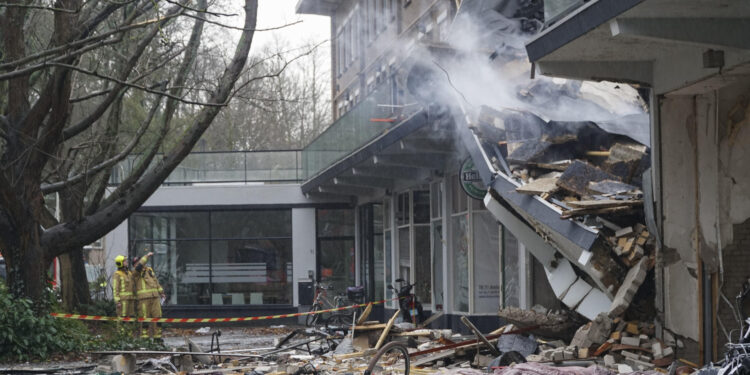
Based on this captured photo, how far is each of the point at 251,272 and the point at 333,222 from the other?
2961mm

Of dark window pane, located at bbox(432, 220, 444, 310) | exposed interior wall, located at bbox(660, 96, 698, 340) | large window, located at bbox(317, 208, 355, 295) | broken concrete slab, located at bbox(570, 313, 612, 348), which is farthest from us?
large window, located at bbox(317, 208, 355, 295)

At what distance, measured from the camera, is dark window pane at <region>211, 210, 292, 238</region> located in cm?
3041

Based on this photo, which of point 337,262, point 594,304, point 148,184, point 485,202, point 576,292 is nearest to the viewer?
point 594,304

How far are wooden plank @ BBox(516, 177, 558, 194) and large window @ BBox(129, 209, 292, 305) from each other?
63.0 ft

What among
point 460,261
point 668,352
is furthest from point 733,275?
point 460,261

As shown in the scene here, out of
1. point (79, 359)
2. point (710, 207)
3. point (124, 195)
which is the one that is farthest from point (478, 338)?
point (124, 195)

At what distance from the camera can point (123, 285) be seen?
1825 centimetres

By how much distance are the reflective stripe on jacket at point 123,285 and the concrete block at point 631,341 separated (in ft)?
35.3

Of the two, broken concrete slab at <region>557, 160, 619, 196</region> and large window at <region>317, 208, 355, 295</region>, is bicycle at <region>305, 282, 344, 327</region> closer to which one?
large window at <region>317, 208, 355, 295</region>

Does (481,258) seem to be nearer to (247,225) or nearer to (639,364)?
(639,364)

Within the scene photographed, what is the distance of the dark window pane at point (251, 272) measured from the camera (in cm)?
3025

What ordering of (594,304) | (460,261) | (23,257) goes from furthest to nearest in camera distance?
1. (460,261)
2. (23,257)
3. (594,304)

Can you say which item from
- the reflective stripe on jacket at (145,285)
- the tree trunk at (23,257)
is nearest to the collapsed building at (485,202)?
the reflective stripe on jacket at (145,285)

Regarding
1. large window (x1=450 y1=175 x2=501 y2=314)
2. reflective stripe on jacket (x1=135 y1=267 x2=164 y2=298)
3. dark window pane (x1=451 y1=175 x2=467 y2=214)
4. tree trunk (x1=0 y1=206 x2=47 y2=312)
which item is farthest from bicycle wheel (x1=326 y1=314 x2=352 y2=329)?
tree trunk (x1=0 y1=206 x2=47 y2=312)
